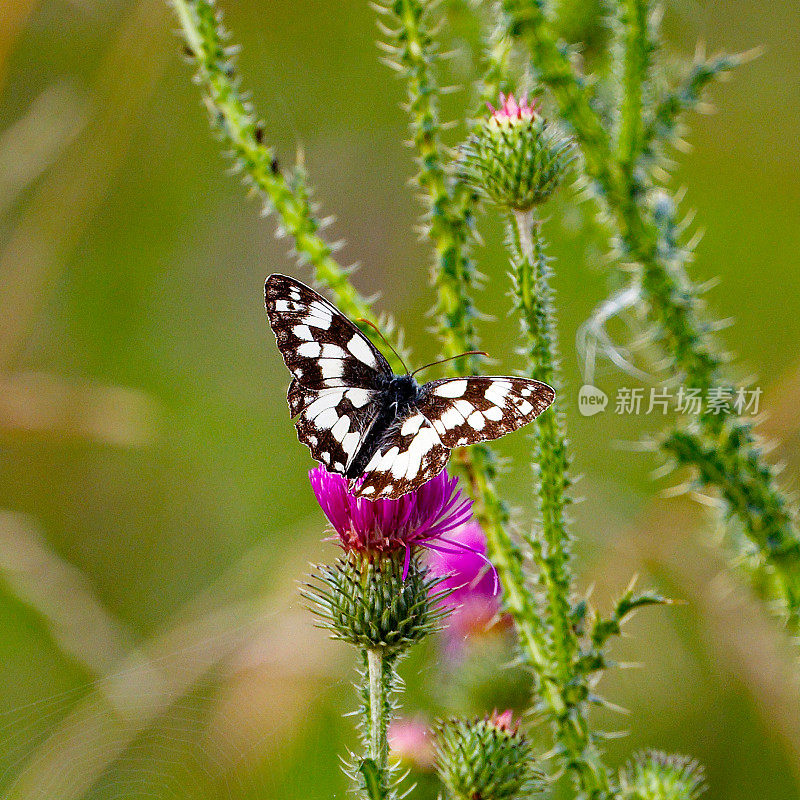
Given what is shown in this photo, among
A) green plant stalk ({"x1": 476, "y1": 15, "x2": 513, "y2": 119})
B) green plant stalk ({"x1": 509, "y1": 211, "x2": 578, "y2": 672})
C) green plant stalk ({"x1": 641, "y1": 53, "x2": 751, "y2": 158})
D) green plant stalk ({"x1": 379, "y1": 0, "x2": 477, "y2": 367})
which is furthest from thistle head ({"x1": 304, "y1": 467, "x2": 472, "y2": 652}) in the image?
green plant stalk ({"x1": 641, "y1": 53, "x2": 751, "y2": 158})

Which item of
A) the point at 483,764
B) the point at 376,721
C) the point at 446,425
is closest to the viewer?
the point at 376,721

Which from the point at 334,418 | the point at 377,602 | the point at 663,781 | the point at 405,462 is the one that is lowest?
the point at 663,781

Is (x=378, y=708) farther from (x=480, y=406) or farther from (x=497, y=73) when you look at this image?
(x=497, y=73)

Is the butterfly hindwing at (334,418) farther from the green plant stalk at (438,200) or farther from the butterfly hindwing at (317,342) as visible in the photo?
the green plant stalk at (438,200)

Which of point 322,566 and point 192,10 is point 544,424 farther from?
point 192,10

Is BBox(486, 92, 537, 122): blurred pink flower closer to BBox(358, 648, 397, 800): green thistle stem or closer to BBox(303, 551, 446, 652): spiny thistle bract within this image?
BBox(303, 551, 446, 652): spiny thistle bract

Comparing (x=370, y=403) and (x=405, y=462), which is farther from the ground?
(x=370, y=403)

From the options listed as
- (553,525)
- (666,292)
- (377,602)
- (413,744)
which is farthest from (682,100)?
(413,744)
